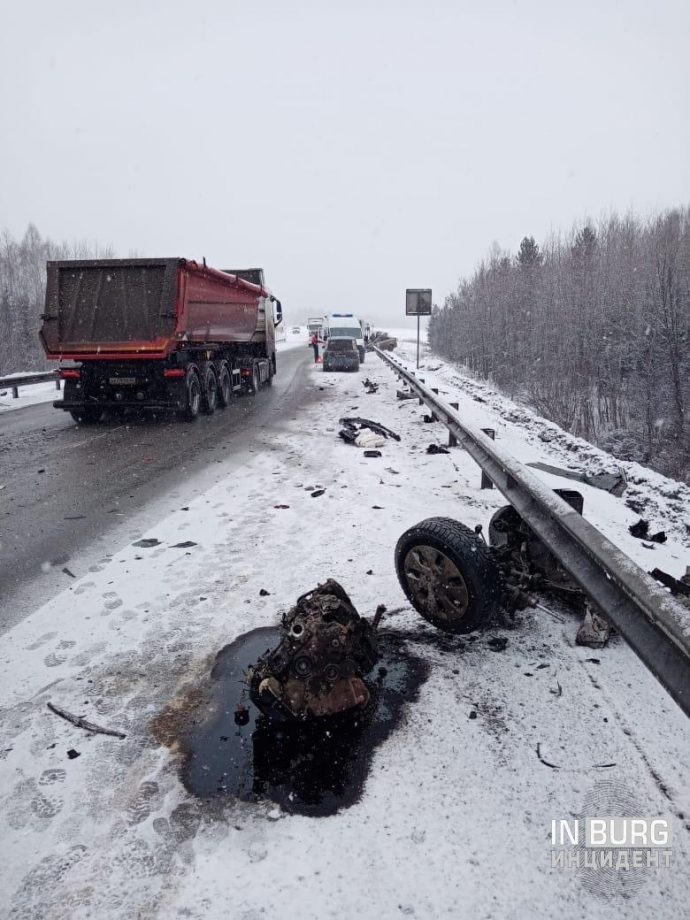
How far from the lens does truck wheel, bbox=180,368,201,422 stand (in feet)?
38.9

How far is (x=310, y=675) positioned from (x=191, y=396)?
10.3 m

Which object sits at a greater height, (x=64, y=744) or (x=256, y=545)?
(x=256, y=545)

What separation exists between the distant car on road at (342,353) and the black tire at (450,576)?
67.8ft

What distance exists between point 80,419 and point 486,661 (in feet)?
37.9

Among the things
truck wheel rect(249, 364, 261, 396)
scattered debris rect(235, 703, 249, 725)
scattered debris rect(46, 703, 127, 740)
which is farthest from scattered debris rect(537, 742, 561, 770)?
truck wheel rect(249, 364, 261, 396)

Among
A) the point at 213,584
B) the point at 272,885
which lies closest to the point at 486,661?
the point at 272,885

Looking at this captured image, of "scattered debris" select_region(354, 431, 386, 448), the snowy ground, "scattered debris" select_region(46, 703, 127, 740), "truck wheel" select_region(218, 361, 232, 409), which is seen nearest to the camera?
the snowy ground

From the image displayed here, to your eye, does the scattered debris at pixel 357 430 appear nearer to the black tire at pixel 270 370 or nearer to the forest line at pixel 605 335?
the black tire at pixel 270 370

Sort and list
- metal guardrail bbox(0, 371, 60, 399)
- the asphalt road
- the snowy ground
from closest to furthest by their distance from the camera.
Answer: the snowy ground, the asphalt road, metal guardrail bbox(0, 371, 60, 399)

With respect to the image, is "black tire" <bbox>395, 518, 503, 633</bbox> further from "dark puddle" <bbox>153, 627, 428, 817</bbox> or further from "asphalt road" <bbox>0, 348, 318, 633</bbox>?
"asphalt road" <bbox>0, 348, 318, 633</bbox>

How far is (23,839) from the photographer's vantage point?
6.92 ft

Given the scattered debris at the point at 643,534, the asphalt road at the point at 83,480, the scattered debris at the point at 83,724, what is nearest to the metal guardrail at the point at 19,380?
the asphalt road at the point at 83,480

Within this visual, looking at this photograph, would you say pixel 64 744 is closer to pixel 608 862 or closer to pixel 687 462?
pixel 608 862

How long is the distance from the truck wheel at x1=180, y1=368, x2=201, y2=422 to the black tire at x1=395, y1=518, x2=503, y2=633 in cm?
924
